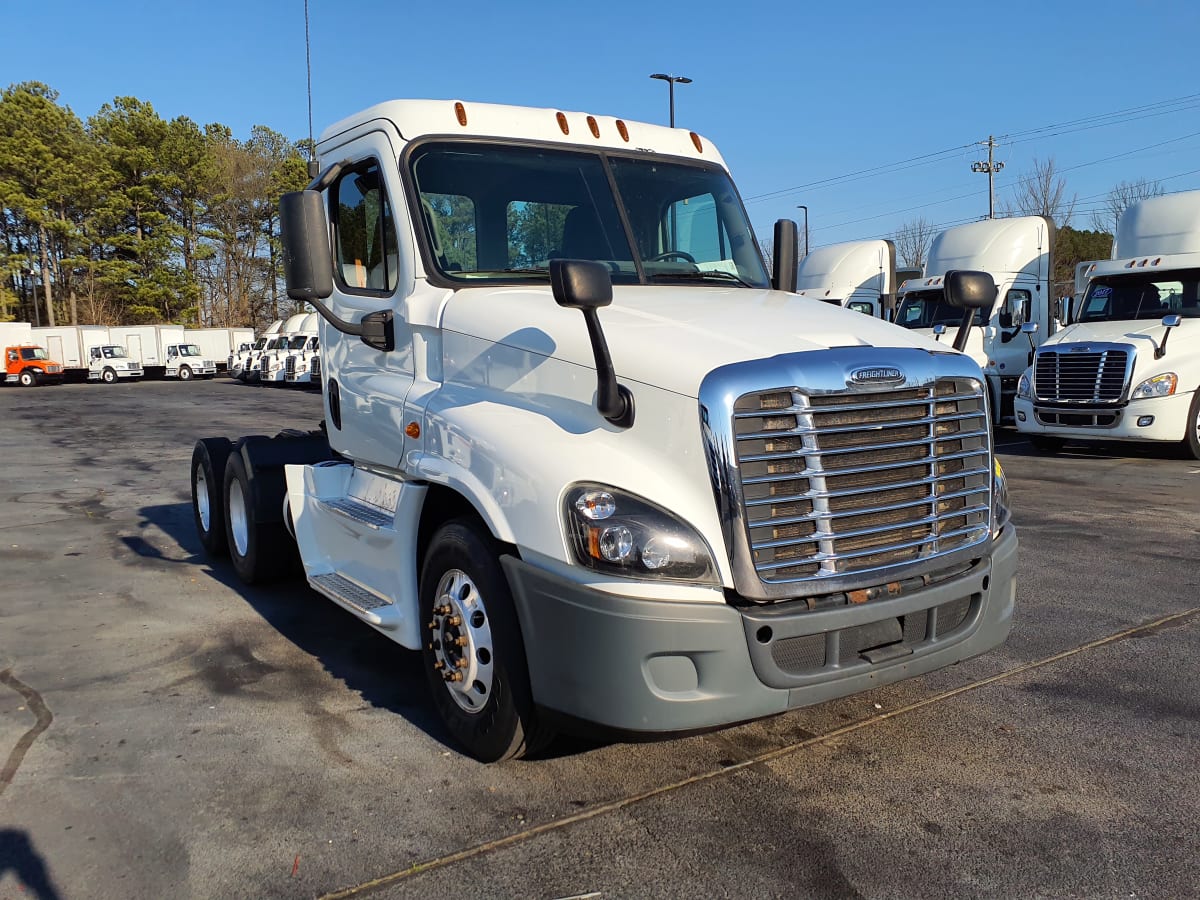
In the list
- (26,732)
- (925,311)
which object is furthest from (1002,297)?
(26,732)

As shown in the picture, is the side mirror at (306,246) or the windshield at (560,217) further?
the windshield at (560,217)

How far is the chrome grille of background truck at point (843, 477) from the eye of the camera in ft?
10.9

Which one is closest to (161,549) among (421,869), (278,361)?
(421,869)

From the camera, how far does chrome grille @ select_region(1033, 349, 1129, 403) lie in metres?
13.0

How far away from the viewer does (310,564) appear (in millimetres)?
5309

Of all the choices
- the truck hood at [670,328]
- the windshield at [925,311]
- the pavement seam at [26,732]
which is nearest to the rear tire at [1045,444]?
the windshield at [925,311]

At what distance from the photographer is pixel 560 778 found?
381 centimetres

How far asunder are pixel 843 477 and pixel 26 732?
3.59 metres

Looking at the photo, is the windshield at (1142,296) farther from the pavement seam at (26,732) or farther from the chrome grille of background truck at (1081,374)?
the pavement seam at (26,732)

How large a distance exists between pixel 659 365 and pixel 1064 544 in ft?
18.6

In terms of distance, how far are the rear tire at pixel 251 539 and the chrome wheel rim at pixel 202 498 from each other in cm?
58

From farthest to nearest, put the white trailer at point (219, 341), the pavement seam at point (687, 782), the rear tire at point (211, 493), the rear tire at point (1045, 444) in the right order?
the white trailer at point (219, 341)
the rear tire at point (1045, 444)
the rear tire at point (211, 493)
the pavement seam at point (687, 782)

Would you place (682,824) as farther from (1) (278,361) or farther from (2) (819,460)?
(1) (278,361)

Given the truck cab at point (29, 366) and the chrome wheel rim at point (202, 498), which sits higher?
the truck cab at point (29, 366)
